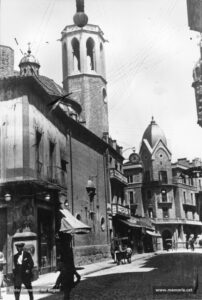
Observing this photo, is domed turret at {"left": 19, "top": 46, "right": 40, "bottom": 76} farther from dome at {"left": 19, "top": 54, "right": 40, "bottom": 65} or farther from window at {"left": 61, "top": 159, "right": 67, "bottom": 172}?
window at {"left": 61, "top": 159, "right": 67, "bottom": 172}

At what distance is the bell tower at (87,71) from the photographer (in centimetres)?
3806

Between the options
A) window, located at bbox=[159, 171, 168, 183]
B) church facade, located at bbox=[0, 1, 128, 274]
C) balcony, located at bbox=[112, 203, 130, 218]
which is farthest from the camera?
window, located at bbox=[159, 171, 168, 183]

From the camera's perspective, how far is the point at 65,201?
949 inches

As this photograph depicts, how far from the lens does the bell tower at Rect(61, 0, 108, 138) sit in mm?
38062

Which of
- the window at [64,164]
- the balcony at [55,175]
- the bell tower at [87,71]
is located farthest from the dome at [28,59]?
the balcony at [55,175]

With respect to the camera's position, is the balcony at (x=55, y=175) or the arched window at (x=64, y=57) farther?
the arched window at (x=64, y=57)

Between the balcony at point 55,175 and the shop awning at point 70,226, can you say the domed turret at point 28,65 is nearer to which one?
the balcony at point 55,175

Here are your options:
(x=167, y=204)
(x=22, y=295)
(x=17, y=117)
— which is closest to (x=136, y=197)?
(x=167, y=204)

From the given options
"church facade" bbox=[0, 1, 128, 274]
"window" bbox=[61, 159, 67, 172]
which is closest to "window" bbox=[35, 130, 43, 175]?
"church facade" bbox=[0, 1, 128, 274]

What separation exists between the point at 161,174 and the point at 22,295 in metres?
52.8

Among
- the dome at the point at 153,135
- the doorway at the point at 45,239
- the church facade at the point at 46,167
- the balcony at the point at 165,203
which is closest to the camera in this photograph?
the church facade at the point at 46,167

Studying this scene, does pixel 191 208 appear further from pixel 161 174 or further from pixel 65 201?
pixel 65 201

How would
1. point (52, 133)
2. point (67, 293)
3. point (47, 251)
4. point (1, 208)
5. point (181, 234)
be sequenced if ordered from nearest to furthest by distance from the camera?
1. point (67, 293)
2. point (1, 208)
3. point (47, 251)
4. point (52, 133)
5. point (181, 234)

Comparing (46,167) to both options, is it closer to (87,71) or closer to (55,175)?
(55,175)
